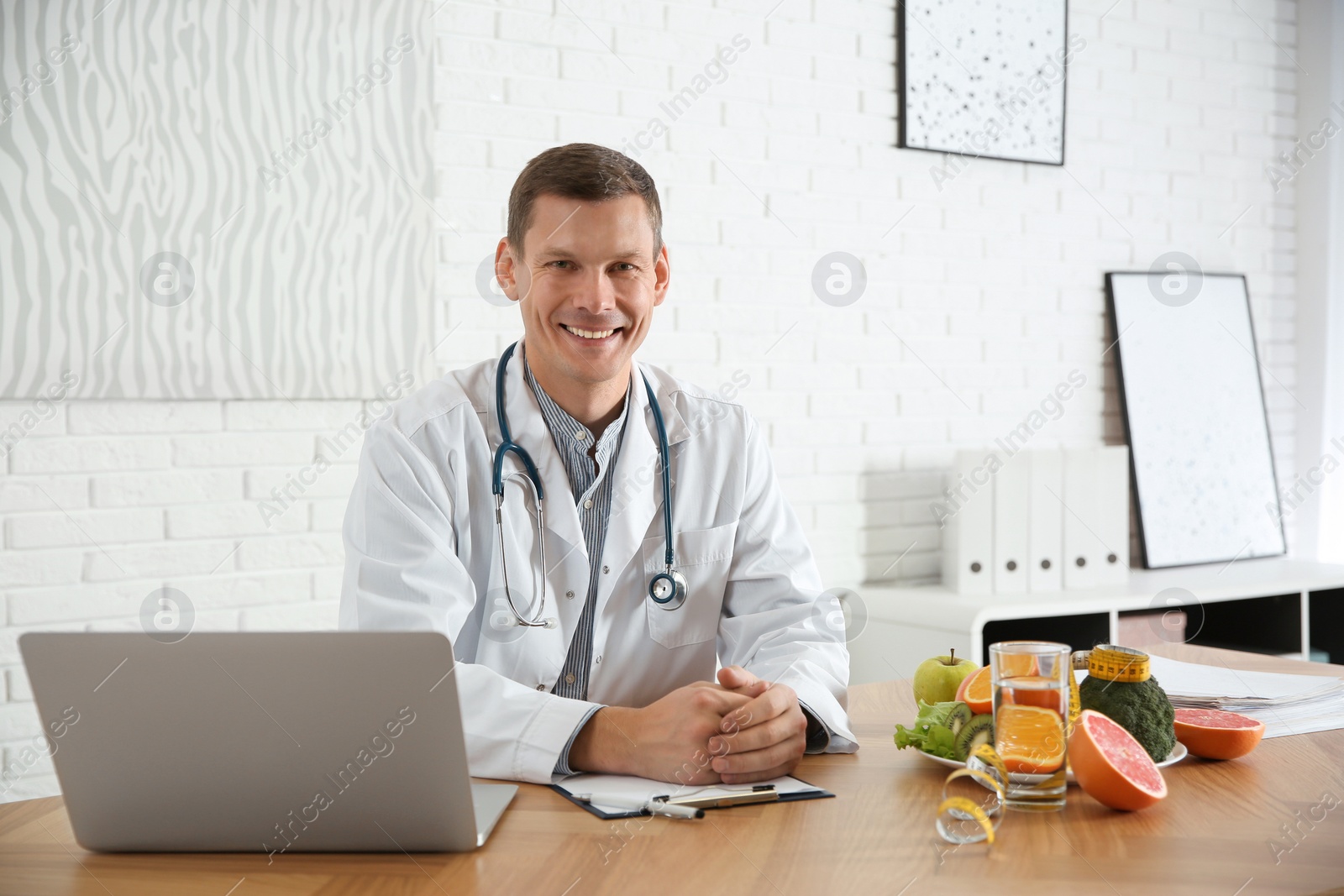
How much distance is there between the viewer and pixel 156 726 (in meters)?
1.04

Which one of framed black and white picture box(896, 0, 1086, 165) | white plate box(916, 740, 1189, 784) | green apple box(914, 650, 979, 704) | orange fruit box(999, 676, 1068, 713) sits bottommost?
white plate box(916, 740, 1189, 784)

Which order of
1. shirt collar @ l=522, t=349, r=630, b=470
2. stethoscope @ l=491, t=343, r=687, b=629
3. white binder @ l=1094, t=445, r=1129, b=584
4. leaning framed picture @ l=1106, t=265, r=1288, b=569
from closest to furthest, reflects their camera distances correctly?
stethoscope @ l=491, t=343, r=687, b=629 → shirt collar @ l=522, t=349, r=630, b=470 → white binder @ l=1094, t=445, r=1129, b=584 → leaning framed picture @ l=1106, t=265, r=1288, b=569

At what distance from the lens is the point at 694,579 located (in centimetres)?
185

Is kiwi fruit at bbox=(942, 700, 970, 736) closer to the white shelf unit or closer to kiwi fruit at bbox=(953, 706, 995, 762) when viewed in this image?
kiwi fruit at bbox=(953, 706, 995, 762)

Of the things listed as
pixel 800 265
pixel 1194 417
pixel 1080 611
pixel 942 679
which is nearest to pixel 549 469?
pixel 942 679

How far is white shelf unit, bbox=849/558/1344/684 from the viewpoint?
3094 millimetres

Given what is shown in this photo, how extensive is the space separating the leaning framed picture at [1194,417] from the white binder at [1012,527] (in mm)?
694

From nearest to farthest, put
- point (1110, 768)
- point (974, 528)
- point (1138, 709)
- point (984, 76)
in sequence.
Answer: point (1110, 768) < point (1138, 709) < point (974, 528) < point (984, 76)

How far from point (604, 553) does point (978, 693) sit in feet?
2.11

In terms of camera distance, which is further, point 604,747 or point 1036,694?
point 604,747

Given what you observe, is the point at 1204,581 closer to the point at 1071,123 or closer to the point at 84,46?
the point at 1071,123

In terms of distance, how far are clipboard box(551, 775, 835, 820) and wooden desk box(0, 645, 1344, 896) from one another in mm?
14

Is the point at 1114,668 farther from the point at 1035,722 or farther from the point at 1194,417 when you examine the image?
the point at 1194,417

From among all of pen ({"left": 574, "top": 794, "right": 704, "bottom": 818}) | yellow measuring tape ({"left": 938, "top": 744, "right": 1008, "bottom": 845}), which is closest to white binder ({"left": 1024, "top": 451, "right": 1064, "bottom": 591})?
yellow measuring tape ({"left": 938, "top": 744, "right": 1008, "bottom": 845})
